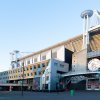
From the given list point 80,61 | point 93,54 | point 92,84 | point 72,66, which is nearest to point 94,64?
point 93,54

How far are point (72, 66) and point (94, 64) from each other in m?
21.5

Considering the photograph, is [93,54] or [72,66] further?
[72,66]

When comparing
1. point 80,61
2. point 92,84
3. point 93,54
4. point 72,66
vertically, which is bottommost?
point 92,84

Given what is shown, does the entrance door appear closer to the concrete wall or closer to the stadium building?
the stadium building

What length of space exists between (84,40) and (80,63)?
12.3m

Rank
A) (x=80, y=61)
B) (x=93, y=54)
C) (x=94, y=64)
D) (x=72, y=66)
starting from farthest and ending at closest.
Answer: (x=72, y=66) < (x=80, y=61) < (x=93, y=54) < (x=94, y=64)

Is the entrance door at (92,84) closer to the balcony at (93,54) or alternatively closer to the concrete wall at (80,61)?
the concrete wall at (80,61)

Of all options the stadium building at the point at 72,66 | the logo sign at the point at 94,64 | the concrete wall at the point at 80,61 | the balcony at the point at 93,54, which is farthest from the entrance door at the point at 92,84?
the balcony at the point at 93,54

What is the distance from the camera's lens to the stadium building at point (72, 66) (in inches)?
4700

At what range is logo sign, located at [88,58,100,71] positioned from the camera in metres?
114

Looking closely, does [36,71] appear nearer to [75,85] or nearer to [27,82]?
[27,82]

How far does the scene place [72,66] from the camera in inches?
5335

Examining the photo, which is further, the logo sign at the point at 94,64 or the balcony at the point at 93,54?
the balcony at the point at 93,54

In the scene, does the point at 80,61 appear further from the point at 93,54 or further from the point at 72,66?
the point at 93,54
